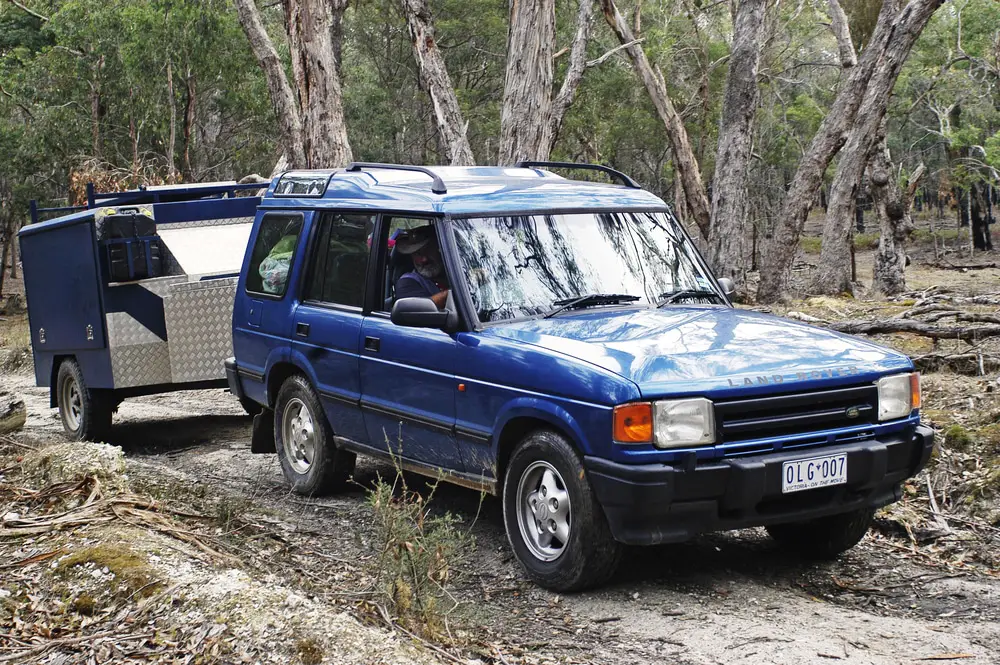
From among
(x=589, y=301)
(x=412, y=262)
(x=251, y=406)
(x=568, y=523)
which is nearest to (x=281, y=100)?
(x=251, y=406)

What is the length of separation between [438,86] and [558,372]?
12048mm

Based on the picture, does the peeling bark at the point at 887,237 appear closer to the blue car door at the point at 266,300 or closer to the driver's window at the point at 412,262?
the blue car door at the point at 266,300

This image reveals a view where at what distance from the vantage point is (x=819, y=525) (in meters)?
6.09

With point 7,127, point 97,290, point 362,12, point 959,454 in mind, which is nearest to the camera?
point 959,454

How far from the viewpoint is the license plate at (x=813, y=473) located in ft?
17.1

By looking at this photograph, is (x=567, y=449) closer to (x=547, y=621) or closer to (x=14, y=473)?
(x=547, y=621)

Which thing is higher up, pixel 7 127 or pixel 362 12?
pixel 362 12

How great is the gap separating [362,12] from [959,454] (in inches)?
1386

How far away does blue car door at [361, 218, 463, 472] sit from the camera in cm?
630

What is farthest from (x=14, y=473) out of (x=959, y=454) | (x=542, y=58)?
(x=542, y=58)

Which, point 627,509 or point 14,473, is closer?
point 627,509

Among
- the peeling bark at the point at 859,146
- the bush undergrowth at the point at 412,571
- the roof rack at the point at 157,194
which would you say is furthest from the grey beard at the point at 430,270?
the peeling bark at the point at 859,146

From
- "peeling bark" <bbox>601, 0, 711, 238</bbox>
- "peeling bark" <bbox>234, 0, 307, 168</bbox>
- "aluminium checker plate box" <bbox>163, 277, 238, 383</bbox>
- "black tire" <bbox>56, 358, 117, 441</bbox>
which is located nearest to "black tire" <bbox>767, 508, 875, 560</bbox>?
"aluminium checker plate box" <bbox>163, 277, 238, 383</bbox>

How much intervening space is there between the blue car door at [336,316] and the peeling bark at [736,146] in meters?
12.0
